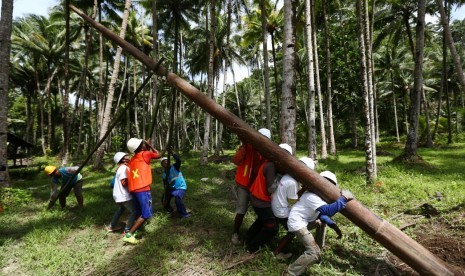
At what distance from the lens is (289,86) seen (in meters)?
5.38

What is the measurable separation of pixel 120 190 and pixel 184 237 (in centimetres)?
148

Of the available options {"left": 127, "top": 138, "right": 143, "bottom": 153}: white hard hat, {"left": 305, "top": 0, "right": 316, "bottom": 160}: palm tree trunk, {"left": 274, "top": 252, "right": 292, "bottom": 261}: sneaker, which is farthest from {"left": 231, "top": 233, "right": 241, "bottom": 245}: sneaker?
{"left": 305, "top": 0, "right": 316, "bottom": 160}: palm tree trunk

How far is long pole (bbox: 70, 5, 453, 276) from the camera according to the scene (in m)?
2.93

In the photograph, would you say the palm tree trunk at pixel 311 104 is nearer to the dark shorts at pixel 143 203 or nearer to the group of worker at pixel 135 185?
the group of worker at pixel 135 185

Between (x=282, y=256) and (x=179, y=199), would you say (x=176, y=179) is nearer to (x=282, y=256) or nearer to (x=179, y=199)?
(x=179, y=199)

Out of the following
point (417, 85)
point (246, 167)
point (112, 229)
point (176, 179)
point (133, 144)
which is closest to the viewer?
point (246, 167)

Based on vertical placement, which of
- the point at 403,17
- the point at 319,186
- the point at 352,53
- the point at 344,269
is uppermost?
the point at 403,17

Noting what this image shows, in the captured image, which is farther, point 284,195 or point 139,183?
point 139,183

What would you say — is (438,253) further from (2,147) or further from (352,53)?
(352,53)

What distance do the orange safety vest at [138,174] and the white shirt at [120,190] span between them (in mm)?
215

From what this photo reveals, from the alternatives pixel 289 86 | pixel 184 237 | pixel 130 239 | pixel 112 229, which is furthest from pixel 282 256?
pixel 112 229

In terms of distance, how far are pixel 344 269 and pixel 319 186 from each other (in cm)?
167

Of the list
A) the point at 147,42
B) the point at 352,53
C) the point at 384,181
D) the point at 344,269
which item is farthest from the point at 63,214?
the point at 352,53

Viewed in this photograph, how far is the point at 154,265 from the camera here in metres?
4.46
